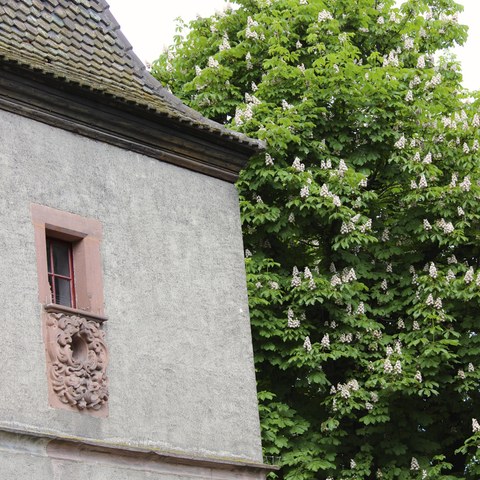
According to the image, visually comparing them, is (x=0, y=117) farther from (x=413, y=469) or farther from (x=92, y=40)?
(x=413, y=469)

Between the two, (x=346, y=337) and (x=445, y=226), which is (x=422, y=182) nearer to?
(x=445, y=226)

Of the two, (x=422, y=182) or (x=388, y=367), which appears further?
(x=422, y=182)

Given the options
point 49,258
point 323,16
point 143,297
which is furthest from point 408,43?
point 49,258

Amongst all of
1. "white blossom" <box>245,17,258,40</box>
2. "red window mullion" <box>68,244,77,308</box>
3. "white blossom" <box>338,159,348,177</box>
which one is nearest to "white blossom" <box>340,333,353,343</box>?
"white blossom" <box>338,159,348,177</box>

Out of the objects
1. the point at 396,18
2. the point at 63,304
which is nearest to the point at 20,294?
the point at 63,304

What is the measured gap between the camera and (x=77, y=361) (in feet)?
46.5

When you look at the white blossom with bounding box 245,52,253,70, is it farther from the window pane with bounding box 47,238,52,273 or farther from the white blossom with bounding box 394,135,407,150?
the window pane with bounding box 47,238,52,273

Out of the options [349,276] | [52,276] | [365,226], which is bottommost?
[52,276]

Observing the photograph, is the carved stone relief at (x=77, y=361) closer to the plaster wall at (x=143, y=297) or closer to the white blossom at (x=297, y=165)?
the plaster wall at (x=143, y=297)

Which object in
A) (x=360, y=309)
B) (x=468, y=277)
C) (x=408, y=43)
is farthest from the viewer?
(x=408, y=43)

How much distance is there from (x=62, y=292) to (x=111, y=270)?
61 centimetres

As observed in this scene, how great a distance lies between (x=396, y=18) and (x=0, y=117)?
36.3ft

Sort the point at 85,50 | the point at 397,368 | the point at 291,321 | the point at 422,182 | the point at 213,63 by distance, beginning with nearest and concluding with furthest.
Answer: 1. the point at 85,50
2. the point at 397,368
3. the point at 291,321
4. the point at 422,182
5. the point at 213,63

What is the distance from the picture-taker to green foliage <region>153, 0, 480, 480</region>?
65.9 ft
